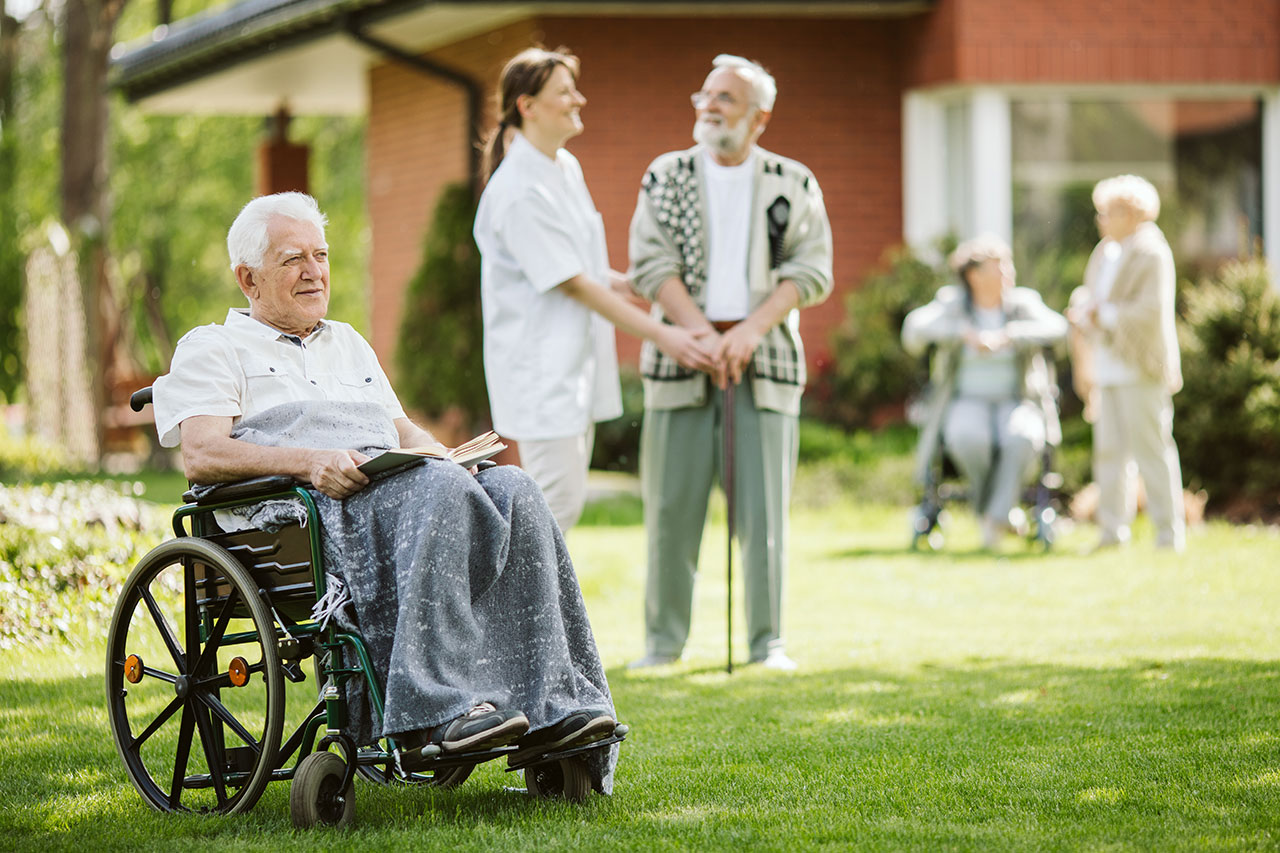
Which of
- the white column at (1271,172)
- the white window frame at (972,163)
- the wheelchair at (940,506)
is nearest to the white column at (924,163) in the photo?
the white window frame at (972,163)

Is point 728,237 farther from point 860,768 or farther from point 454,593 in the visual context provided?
point 454,593

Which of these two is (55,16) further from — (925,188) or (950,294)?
(950,294)

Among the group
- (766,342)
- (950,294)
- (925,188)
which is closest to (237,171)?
(925,188)

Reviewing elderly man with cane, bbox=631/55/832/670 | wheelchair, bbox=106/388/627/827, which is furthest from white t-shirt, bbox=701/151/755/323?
wheelchair, bbox=106/388/627/827

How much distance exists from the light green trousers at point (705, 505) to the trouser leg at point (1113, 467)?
3905 mm

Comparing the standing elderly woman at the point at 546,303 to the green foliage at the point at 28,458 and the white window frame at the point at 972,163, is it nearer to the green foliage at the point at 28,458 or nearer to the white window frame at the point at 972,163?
the white window frame at the point at 972,163

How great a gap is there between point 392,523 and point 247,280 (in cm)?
81

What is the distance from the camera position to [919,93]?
13.2m

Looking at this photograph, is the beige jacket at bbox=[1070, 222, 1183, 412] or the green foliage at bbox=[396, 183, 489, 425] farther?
the green foliage at bbox=[396, 183, 489, 425]

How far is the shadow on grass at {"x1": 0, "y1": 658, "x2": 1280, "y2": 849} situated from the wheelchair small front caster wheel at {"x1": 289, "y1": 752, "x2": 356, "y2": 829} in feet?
0.25

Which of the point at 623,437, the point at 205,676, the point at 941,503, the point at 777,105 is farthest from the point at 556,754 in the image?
the point at 777,105

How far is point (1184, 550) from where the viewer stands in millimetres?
8977

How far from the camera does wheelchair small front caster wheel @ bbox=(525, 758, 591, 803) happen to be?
155 inches

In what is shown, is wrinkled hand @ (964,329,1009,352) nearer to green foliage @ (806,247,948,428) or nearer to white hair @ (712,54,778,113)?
green foliage @ (806,247,948,428)
